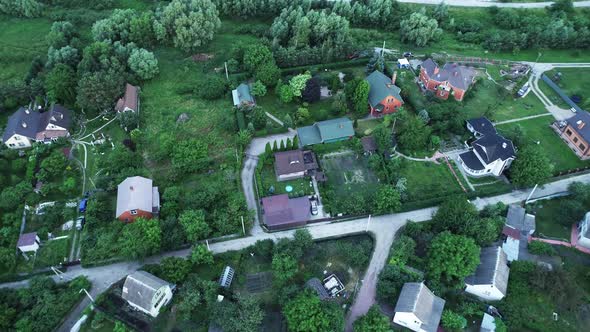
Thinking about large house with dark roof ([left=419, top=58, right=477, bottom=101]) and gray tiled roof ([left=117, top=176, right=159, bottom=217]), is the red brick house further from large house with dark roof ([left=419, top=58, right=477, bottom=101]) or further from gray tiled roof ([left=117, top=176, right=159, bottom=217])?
large house with dark roof ([left=419, top=58, right=477, bottom=101])

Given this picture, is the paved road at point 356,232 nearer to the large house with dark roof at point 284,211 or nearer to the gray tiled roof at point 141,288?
the large house with dark roof at point 284,211

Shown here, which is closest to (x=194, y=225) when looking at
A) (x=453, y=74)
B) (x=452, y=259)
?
(x=452, y=259)

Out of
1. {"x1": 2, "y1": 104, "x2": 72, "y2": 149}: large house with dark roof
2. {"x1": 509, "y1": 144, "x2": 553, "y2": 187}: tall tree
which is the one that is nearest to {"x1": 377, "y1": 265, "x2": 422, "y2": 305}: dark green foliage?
{"x1": 509, "y1": 144, "x2": 553, "y2": 187}: tall tree

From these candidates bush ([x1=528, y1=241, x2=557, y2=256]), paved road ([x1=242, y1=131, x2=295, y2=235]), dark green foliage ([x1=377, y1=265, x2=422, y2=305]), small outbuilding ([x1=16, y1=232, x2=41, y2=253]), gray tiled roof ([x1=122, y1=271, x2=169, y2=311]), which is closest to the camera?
gray tiled roof ([x1=122, y1=271, x2=169, y2=311])

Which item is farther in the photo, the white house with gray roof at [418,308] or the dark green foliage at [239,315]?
the white house with gray roof at [418,308]

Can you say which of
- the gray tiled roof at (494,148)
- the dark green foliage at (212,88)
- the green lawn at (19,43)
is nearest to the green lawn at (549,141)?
the gray tiled roof at (494,148)

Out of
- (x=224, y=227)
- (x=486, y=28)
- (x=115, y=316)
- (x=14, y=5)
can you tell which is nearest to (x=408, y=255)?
(x=224, y=227)

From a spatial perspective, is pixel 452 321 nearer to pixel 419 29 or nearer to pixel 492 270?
pixel 492 270
